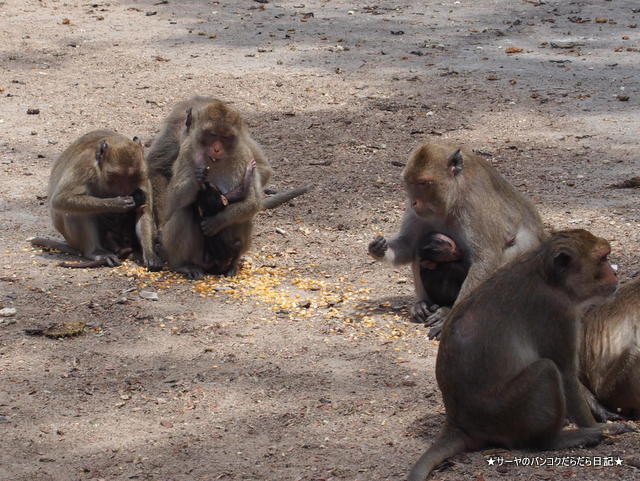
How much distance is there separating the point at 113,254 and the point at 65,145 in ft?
9.77

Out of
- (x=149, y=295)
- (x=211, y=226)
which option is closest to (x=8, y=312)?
(x=149, y=295)

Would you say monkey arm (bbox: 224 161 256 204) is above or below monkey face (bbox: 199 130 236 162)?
below

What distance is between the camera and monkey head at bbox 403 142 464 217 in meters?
7.21

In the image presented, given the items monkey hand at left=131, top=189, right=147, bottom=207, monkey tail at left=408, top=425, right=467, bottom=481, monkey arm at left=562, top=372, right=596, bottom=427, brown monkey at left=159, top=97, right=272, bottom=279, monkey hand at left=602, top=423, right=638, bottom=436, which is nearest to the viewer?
monkey tail at left=408, top=425, right=467, bottom=481

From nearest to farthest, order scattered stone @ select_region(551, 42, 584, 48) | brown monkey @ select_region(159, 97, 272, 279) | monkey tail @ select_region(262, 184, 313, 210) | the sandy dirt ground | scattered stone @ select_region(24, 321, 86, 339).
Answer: the sandy dirt ground
scattered stone @ select_region(24, 321, 86, 339)
brown monkey @ select_region(159, 97, 272, 279)
monkey tail @ select_region(262, 184, 313, 210)
scattered stone @ select_region(551, 42, 584, 48)

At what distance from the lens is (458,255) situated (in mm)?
7457

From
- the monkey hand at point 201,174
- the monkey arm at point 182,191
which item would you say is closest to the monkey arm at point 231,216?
the monkey arm at point 182,191

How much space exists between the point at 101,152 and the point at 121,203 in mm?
454

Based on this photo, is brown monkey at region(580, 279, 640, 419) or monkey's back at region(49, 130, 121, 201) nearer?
brown monkey at region(580, 279, 640, 419)

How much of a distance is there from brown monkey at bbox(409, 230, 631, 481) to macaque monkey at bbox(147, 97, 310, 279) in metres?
3.51

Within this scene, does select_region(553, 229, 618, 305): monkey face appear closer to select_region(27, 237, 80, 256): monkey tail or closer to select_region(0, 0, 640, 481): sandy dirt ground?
select_region(0, 0, 640, 481): sandy dirt ground

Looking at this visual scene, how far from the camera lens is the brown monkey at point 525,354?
522 cm

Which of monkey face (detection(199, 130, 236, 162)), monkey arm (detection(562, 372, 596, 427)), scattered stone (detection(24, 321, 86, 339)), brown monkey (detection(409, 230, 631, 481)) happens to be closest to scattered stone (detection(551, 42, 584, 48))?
monkey face (detection(199, 130, 236, 162))

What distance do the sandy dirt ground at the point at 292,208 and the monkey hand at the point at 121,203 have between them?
1.53 feet
